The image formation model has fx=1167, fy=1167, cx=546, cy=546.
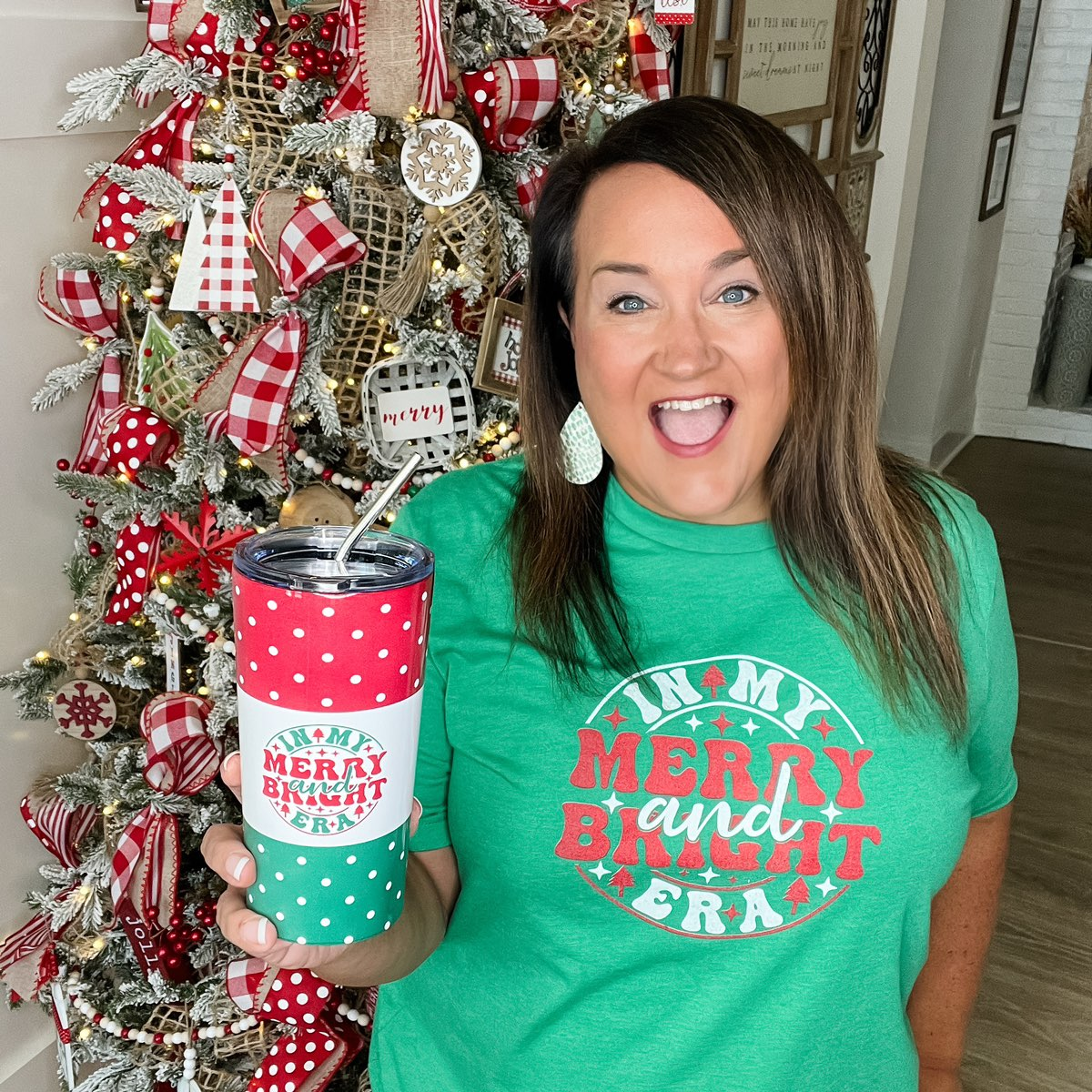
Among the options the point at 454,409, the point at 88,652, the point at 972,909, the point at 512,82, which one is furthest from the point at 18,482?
the point at 972,909

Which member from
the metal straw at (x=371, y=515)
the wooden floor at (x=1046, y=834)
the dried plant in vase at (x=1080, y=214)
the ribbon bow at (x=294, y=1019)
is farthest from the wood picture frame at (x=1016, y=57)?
the metal straw at (x=371, y=515)

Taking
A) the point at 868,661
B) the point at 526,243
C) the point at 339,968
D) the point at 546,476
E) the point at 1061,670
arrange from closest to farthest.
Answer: the point at 339,968, the point at 868,661, the point at 546,476, the point at 526,243, the point at 1061,670

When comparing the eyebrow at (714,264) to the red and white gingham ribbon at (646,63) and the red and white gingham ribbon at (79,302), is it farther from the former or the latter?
the red and white gingham ribbon at (79,302)

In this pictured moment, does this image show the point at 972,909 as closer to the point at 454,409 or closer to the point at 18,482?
the point at 454,409

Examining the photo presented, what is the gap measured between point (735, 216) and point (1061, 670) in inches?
125

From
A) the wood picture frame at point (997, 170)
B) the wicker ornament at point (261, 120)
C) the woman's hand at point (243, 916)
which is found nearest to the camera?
the woman's hand at point (243, 916)

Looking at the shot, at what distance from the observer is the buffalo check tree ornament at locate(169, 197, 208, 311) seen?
149cm

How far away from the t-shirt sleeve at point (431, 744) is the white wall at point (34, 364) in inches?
37.0

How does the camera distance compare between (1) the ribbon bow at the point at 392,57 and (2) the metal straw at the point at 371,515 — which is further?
(1) the ribbon bow at the point at 392,57

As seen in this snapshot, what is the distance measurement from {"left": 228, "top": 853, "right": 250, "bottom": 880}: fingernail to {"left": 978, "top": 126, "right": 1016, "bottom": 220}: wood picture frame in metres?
5.22

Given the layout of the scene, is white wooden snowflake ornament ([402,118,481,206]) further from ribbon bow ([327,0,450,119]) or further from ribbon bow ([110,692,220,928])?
ribbon bow ([110,692,220,928])

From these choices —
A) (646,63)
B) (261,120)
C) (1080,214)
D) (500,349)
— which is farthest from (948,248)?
(261,120)

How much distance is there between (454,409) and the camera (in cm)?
161

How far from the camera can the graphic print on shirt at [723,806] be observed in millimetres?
998
